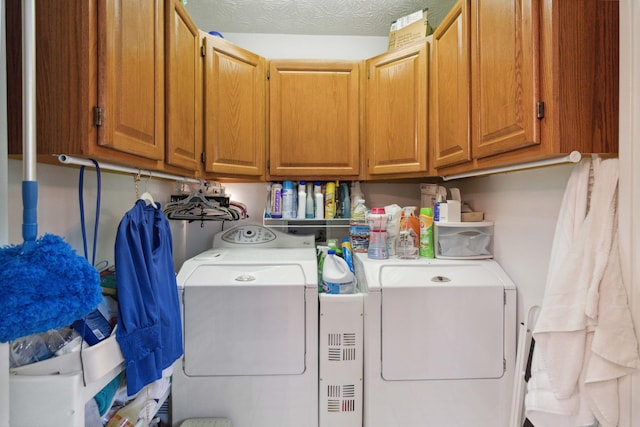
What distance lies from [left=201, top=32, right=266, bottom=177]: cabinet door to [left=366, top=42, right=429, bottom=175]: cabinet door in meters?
0.72

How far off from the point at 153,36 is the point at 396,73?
1344mm

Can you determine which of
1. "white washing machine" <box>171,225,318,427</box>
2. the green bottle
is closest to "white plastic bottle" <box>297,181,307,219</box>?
"white washing machine" <box>171,225,318,427</box>

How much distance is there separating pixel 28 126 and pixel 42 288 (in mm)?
366

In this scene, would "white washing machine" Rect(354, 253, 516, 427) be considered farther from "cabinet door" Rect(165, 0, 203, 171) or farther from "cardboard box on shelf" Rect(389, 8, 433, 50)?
"cardboard box on shelf" Rect(389, 8, 433, 50)

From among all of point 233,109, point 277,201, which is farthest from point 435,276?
point 233,109

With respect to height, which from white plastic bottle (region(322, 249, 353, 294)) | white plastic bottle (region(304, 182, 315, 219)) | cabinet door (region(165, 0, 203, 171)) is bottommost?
white plastic bottle (region(322, 249, 353, 294))

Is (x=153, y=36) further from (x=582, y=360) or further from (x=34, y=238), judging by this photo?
(x=582, y=360)

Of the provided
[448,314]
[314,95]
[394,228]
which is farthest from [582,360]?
[314,95]

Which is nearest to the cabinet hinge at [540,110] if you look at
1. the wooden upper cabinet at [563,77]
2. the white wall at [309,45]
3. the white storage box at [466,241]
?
the wooden upper cabinet at [563,77]

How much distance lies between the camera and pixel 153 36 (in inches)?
48.4

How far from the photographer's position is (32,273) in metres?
0.68

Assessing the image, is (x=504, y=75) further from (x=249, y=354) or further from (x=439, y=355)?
(x=249, y=354)

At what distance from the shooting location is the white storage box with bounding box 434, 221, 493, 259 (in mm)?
1774

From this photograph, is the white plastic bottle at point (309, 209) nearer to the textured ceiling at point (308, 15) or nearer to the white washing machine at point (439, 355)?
the white washing machine at point (439, 355)
